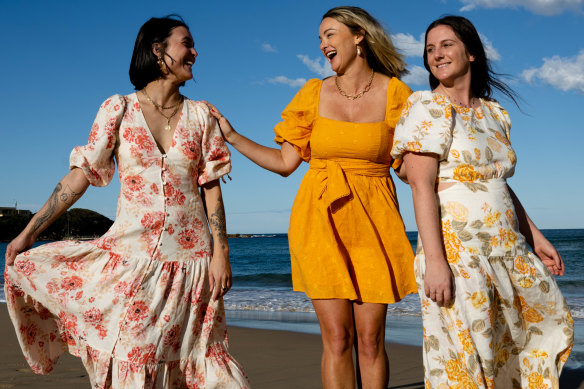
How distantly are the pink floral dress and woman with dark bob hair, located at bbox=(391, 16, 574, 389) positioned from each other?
37.1 inches

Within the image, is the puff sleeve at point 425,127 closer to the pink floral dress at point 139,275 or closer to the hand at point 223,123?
the pink floral dress at point 139,275

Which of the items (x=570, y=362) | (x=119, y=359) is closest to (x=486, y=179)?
(x=119, y=359)

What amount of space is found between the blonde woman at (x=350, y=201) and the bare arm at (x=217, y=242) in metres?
0.36

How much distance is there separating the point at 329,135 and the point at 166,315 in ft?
3.62

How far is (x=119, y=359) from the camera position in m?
2.63

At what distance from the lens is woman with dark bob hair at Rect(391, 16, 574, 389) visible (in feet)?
7.32

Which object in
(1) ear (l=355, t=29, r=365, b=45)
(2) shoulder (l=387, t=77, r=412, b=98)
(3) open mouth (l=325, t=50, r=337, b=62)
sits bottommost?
(2) shoulder (l=387, t=77, r=412, b=98)

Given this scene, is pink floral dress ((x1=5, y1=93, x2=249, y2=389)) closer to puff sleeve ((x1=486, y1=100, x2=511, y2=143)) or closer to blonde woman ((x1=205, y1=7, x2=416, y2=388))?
blonde woman ((x1=205, y1=7, x2=416, y2=388))

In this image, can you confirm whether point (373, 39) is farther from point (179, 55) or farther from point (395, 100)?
point (179, 55)

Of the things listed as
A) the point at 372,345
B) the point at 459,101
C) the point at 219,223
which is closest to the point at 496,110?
the point at 459,101

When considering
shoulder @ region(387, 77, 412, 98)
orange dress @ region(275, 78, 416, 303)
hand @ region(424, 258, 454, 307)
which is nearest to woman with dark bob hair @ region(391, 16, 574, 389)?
hand @ region(424, 258, 454, 307)

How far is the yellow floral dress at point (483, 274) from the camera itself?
2250mm

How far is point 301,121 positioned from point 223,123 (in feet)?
1.32

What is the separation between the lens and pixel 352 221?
9.52 feet
